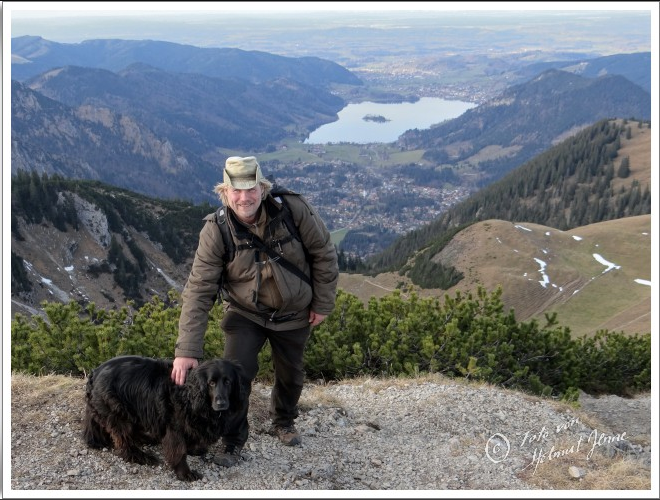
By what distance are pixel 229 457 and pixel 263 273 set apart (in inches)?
87.9

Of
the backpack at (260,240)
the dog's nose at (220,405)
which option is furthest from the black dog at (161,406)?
the backpack at (260,240)

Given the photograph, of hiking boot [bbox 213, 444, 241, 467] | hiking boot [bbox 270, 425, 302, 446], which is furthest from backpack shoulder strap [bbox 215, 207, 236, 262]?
hiking boot [bbox 270, 425, 302, 446]

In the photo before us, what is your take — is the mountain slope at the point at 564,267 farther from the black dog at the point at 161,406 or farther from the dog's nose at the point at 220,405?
the dog's nose at the point at 220,405

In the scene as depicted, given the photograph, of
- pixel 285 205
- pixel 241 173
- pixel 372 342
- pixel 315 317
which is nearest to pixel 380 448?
pixel 315 317

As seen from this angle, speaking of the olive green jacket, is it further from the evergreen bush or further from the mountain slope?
the mountain slope

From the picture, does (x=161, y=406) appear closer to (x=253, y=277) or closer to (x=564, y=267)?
(x=253, y=277)

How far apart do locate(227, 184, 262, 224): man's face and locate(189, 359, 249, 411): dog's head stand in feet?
4.67

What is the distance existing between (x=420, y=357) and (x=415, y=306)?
5.02 ft

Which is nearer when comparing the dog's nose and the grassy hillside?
the dog's nose

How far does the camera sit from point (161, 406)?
612 centimetres

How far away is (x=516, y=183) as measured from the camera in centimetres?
18100

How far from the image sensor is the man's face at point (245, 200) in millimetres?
5754

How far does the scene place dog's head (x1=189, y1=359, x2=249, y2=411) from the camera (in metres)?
5.64

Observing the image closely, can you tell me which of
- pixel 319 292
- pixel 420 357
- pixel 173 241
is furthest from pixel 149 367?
pixel 173 241
